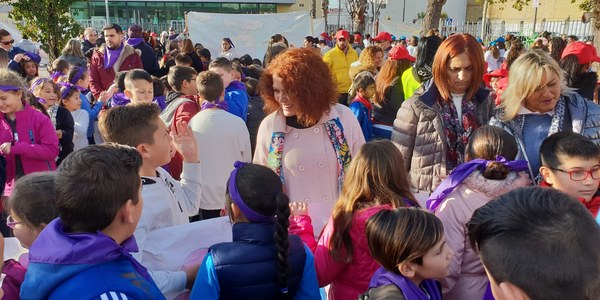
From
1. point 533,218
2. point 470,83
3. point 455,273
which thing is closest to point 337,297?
point 455,273

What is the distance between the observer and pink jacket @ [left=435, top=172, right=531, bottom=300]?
224cm

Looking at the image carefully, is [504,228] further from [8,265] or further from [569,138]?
[8,265]

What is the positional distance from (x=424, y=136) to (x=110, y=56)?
497cm

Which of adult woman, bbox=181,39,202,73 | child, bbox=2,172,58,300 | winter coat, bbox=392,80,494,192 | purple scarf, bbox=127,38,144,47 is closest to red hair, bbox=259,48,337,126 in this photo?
winter coat, bbox=392,80,494,192

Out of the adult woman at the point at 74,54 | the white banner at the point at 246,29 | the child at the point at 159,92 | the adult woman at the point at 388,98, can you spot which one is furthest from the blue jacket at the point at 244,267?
the white banner at the point at 246,29

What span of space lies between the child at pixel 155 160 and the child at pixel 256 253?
0.47 meters

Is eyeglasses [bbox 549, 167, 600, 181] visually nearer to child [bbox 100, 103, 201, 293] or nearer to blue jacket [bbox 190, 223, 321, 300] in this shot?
blue jacket [bbox 190, 223, 321, 300]

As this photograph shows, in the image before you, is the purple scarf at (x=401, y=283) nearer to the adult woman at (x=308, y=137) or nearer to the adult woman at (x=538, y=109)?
the adult woman at (x=308, y=137)

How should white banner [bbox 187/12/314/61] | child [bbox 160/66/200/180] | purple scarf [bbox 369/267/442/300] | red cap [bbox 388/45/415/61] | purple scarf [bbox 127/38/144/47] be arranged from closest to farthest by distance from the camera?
purple scarf [bbox 369/267/442/300]
child [bbox 160/66/200/180]
red cap [bbox 388/45/415/61]
purple scarf [bbox 127/38/144/47]
white banner [bbox 187/12/314/61]

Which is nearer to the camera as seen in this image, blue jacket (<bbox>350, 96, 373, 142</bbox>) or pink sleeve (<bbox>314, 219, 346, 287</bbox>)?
pink sleeve (<bbox>314, 219, 346, 287</bbox>)

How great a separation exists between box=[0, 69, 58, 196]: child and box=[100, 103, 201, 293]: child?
1.58 metres

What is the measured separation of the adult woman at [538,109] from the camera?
2934mm

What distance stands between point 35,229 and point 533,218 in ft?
6.42

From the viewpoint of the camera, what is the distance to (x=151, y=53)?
26.2 ft
